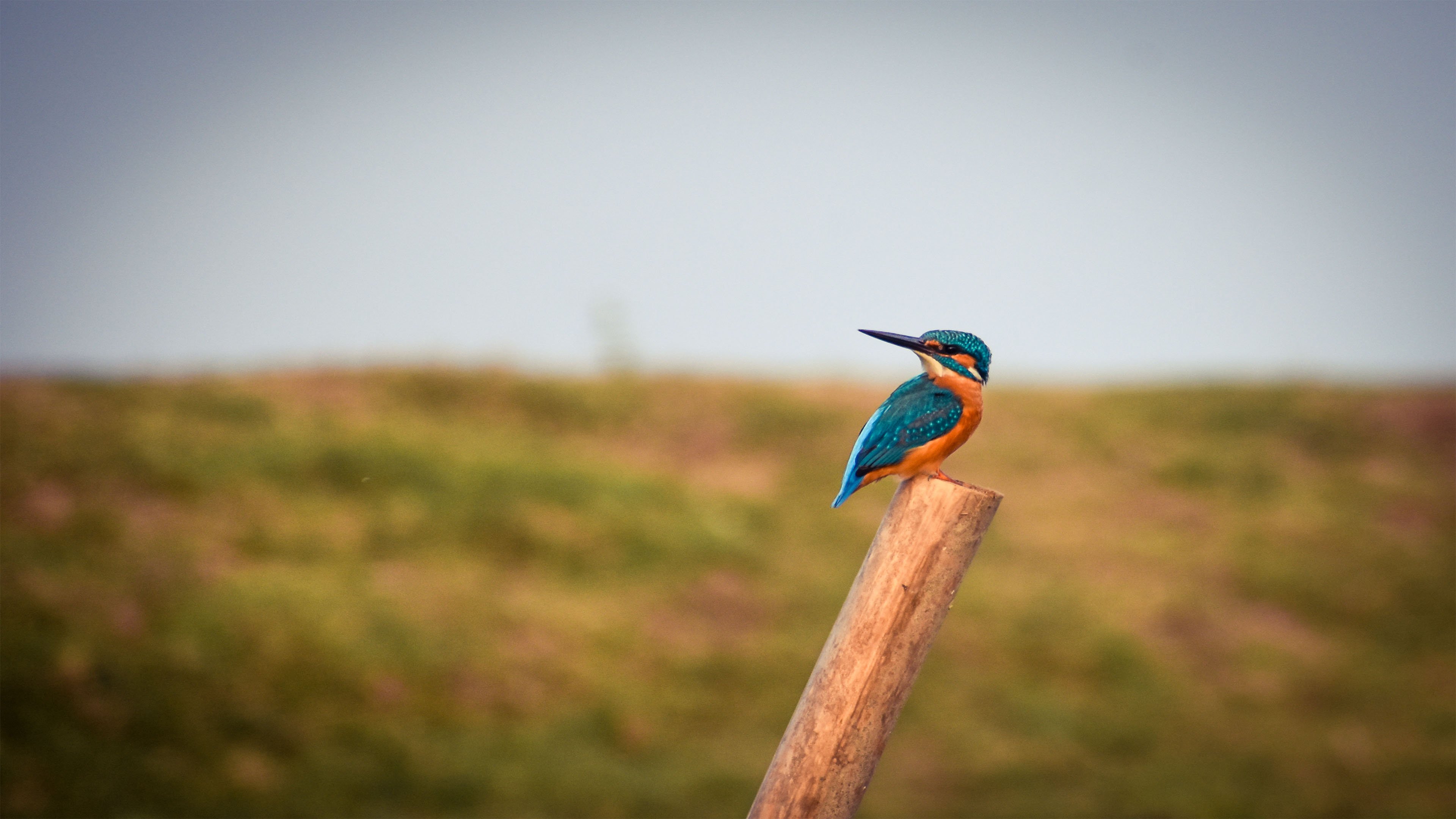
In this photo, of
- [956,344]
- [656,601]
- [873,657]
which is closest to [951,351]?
[956,344]

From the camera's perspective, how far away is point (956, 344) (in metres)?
3.91

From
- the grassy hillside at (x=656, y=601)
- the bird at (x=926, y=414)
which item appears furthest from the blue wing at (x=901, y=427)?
the grassy hillside at (x=656, y=601)

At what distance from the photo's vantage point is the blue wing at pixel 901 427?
12.1 ft

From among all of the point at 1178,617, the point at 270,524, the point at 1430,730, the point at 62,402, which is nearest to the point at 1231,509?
the point at 1178,617

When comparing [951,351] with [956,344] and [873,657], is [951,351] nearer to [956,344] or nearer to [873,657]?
[956,344]

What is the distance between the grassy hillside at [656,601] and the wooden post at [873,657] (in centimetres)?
872

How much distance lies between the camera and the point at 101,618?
11789 mm

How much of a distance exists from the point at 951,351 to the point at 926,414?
0.33 m

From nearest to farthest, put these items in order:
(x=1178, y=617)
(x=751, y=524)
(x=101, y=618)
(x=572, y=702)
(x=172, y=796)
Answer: (x=172, y=796), (x=101, y=618), (x=572, y=702), (x=1178, y=617), (x=751, y=524)

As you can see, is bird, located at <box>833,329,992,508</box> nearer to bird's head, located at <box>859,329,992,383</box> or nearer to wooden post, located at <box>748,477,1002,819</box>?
bird's head, located at <box>859,329,992,383</box>

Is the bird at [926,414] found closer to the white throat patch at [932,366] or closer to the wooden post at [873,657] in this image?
the white throat patch at [932,366]

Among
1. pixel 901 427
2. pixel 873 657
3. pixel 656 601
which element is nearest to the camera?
pixel 873 657

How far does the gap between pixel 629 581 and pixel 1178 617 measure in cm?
800

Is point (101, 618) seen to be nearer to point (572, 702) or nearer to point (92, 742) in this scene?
point (92, 742)
